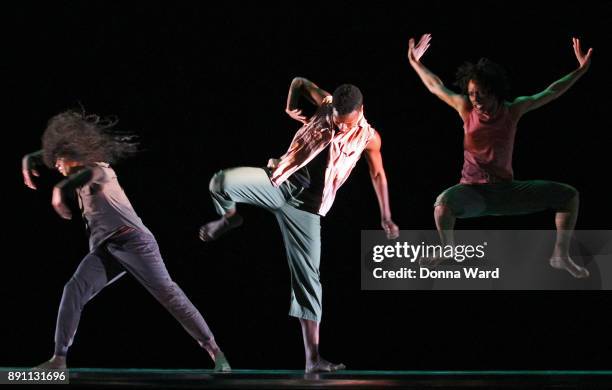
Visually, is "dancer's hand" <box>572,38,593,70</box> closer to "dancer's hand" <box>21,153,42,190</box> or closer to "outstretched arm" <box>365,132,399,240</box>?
"outstretched arm" <box>365,132,399,240</box>

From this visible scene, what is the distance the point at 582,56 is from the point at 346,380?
2.20 meters

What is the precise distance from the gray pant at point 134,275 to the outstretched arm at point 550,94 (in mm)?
2058

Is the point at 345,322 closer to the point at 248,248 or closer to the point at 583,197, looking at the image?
the point at 248,248

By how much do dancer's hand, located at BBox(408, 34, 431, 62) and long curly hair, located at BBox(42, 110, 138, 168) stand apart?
1.70 metres

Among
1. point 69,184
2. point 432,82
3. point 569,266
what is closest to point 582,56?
point 432,82

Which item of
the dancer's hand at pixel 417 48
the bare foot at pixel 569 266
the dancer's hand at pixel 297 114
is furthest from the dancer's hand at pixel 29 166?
the bare foot at pixel 569 266

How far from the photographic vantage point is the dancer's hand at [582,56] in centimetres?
526

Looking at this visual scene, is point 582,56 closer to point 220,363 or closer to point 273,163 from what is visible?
point 273,163

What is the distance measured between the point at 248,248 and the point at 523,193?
5.37 ft

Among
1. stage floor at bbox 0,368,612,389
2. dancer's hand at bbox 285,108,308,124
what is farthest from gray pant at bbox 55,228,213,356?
dancer's hand at bbox 285,108,308,124

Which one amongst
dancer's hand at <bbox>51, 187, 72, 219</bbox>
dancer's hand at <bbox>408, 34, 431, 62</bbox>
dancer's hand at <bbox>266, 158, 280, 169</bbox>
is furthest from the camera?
dancer's hand at <bbox>408, 34, 431, 62</bbox>

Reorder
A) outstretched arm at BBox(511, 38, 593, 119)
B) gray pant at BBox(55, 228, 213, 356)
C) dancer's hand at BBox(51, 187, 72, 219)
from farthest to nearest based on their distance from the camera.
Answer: outstretched arm at BBox(511, 38, 593, 119) → gray pant at BBox(55, 228, 213, 356) → dancer's hand at BBox(51, 187, 72, 219)

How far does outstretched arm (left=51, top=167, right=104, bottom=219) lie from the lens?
4895mm

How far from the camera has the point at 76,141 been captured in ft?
17.0
